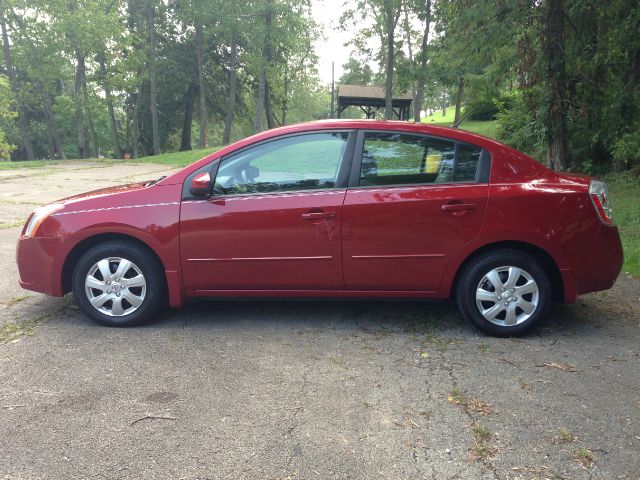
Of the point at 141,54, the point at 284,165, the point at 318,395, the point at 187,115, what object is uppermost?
the point at 141,54

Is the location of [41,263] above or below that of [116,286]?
above

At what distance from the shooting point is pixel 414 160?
13.3 ft

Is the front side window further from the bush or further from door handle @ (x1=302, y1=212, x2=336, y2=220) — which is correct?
the bush

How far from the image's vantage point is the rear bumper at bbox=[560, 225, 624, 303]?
3877 mm

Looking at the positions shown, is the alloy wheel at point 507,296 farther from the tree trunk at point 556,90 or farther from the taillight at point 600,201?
the tree trunk at point 556,90

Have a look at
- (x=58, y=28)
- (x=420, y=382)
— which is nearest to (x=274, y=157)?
(x=420, y=382)

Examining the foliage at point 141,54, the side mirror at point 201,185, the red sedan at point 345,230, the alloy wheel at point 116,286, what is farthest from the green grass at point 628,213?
the foliage at point 141,54

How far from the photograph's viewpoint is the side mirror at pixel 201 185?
401 centimetres

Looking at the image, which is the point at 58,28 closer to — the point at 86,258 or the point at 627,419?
the point at 86,258

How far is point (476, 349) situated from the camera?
12.3 ft

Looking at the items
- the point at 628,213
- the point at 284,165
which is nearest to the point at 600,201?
the point at 284,165

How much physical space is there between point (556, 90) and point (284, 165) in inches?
281

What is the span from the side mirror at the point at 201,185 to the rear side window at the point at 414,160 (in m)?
1.21

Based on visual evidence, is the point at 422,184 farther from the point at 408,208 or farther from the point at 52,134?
the point at 52,134
